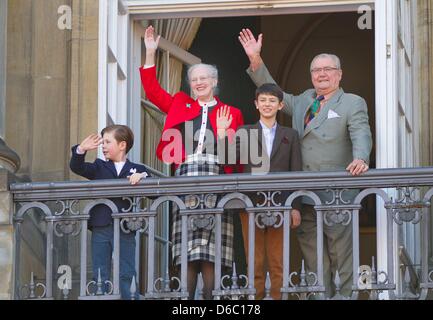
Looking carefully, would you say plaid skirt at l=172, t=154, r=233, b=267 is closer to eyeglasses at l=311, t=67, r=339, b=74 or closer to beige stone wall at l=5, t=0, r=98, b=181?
eyeglasses at l=311, t=67, r=339, b=74

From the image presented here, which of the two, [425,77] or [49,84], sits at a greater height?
[425,77]

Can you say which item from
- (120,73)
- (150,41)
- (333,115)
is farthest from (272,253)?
(120,73)

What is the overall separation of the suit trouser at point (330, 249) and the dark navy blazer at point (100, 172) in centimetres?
113

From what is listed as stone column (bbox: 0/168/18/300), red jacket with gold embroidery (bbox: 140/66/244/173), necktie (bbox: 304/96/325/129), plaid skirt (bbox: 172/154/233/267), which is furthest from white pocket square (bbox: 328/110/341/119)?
stone column (bbox: 0/168/18/300)

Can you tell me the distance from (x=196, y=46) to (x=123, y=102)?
438 centimetres

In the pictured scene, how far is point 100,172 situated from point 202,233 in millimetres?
795

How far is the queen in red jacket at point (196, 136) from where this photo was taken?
11633 mm

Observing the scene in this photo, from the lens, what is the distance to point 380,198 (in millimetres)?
11883

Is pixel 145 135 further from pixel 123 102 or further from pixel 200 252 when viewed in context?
pixel 200 252

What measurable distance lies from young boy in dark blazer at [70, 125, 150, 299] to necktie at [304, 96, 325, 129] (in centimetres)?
119

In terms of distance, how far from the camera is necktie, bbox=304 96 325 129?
480 inches

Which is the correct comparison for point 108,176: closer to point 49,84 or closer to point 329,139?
point 329,139

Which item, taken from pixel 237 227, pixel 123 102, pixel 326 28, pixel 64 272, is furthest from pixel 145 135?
pixel 326 28

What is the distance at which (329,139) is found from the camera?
474 inches
